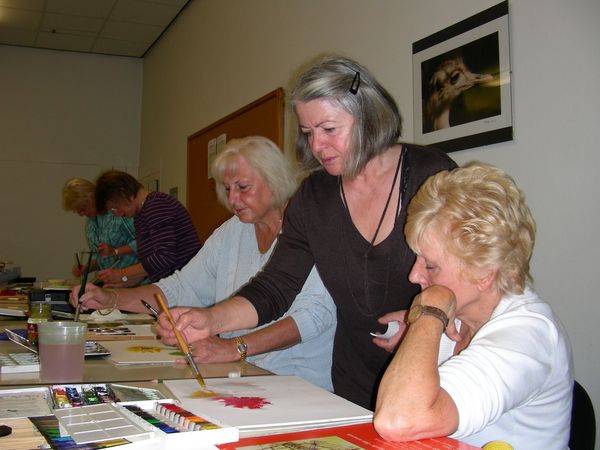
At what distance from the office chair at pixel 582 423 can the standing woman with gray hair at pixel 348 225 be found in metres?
0.48

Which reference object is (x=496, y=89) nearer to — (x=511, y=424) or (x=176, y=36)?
(x=511, y=424)

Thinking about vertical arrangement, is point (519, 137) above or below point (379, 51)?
below

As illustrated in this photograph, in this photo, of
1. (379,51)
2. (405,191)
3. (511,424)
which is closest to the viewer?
(511,424)

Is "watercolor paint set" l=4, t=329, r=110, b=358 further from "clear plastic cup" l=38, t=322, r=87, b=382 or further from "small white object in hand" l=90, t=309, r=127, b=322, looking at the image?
"small white object in hand" l=90, t=309, r=127, b=322

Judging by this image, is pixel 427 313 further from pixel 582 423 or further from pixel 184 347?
pixel 184 347

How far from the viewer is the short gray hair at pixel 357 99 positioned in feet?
4.70

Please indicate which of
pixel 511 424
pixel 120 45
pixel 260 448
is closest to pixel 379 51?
pixel 511 424

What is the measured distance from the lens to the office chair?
1089mm

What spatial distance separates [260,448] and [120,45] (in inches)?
243

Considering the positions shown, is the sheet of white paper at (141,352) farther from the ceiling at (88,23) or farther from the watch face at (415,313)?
the ceiling at (88,23)

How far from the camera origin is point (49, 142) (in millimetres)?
6379

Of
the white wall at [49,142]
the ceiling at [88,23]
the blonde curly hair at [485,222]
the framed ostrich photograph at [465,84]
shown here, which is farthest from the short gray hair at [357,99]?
the white wall at [49,142]

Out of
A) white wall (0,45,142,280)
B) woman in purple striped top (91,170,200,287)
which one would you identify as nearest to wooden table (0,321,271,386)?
woman in purple striped top (91,170,200,287)

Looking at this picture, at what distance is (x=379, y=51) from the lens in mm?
2717
